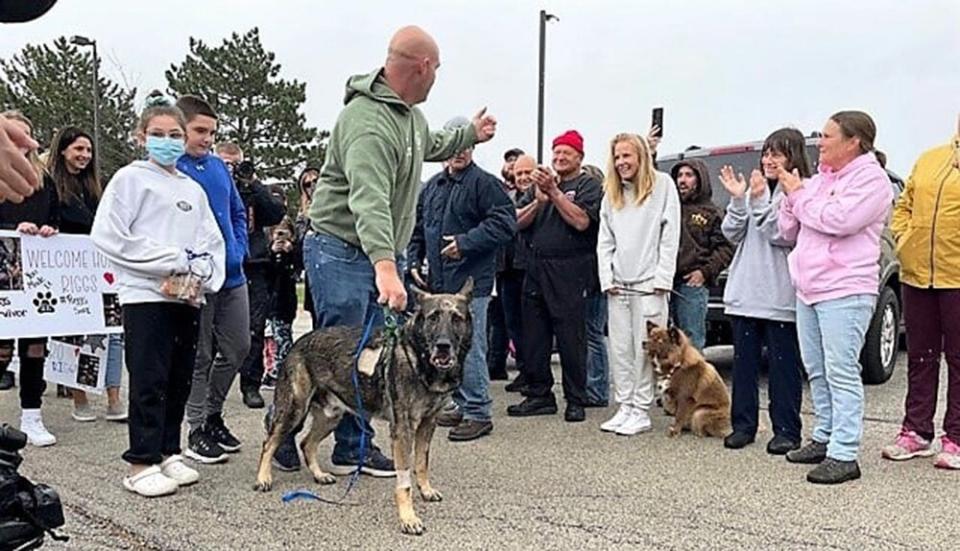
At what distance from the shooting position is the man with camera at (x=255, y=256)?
6.77 meters

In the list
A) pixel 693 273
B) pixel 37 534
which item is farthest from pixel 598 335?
pixel 37 534

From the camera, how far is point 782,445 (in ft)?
17.8

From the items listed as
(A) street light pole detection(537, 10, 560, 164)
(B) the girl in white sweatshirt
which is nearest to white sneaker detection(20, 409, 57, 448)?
(B) the girl in white sweatshirt

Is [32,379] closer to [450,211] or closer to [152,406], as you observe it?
[152,406]

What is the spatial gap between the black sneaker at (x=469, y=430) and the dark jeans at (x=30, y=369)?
2.78m

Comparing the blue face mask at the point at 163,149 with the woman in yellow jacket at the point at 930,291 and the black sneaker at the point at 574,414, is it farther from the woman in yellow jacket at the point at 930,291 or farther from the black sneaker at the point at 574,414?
the woman in yellow jacket at the point at 930,291

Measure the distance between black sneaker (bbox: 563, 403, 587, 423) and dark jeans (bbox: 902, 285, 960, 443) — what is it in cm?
214

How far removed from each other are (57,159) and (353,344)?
3117 mm

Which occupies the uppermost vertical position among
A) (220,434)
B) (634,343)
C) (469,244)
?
(469,244)

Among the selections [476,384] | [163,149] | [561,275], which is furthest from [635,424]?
[163,149]

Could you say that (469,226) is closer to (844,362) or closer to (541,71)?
(844,362)

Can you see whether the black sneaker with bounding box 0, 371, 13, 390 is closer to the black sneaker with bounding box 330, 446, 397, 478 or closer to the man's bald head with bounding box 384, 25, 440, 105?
the black sneaker with bounding box 330, 446, 397, 478

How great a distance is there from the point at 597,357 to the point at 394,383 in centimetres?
309

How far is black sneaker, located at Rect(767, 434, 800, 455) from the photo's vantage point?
5406 mm
